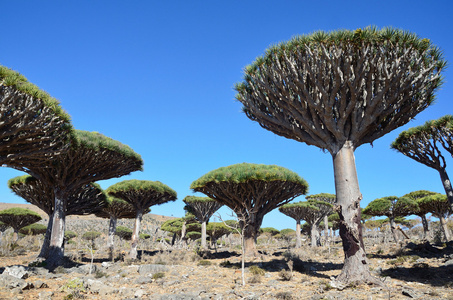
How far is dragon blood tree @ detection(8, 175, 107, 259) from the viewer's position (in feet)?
53.1

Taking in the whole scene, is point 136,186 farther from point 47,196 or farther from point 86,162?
point 86,162

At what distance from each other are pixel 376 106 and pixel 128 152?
11.6 metres

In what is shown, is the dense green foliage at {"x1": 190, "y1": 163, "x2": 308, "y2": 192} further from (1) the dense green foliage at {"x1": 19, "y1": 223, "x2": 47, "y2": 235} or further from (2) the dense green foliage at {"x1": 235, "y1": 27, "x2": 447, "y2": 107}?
(1) the dense green foliage at {"x1": 19, "y1": 223, "x2": 47, "y2": 235}

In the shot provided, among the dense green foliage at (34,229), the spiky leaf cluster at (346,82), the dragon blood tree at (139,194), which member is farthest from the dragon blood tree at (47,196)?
the dense green foliage at (34,229)

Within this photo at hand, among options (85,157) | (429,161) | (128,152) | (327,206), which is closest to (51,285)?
(85,157)

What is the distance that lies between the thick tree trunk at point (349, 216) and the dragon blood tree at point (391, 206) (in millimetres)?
16571

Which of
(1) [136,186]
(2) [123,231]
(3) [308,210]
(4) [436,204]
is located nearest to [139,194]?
(1) [136,186]

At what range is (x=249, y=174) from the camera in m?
14.6

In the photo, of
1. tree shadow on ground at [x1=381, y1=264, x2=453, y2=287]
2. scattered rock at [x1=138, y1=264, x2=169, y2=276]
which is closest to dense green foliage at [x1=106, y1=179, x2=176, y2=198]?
scattered rock at [x1=138, y1=264, x2=169, y2=276]

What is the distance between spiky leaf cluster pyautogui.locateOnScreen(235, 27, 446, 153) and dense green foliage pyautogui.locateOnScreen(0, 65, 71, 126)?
7.34 m

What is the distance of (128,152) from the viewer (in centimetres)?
1423

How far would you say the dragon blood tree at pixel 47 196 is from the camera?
53.1ft

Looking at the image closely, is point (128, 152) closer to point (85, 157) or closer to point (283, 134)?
point (85, 157)

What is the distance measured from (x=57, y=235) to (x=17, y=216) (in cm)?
2065
